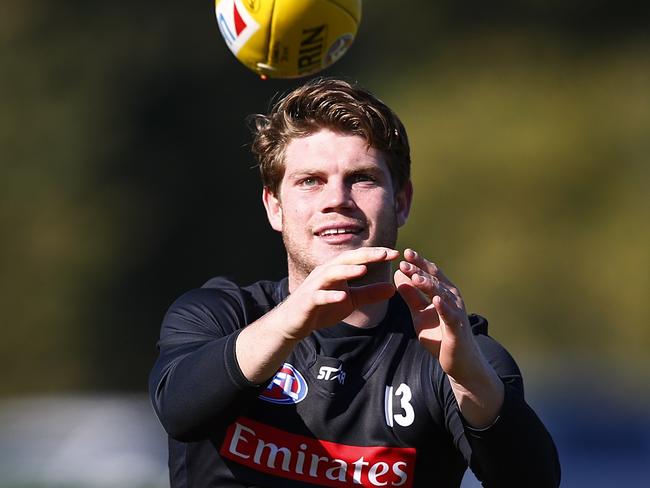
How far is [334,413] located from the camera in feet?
11.1

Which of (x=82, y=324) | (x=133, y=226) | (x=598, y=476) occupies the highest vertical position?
(x=133, y=226)

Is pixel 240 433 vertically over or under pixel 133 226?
under

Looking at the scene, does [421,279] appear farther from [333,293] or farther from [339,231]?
[339,231]

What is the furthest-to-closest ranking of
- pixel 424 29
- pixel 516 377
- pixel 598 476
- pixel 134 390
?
pixel 424 29
pixel 134 390
pixel 598 476
pixel 516 377

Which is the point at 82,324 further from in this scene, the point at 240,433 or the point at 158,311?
the point at 240,433

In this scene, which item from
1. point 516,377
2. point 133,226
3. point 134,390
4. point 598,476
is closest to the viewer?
point 516,377

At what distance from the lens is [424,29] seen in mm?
12398

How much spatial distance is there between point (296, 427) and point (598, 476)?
168 inches

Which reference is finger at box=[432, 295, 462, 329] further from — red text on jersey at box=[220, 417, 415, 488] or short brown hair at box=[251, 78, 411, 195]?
short brown hair at box=[251, 78, 411, 195]

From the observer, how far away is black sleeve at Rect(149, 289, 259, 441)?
2920mm

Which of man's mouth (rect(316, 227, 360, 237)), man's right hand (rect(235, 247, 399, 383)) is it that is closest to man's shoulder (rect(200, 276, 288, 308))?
man's mouth (rect(316, 227, 360, 237))

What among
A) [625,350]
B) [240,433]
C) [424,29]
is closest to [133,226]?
[424,29]

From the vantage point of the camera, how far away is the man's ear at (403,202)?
11.8ft

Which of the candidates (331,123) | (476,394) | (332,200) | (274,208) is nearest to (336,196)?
(332,200)
